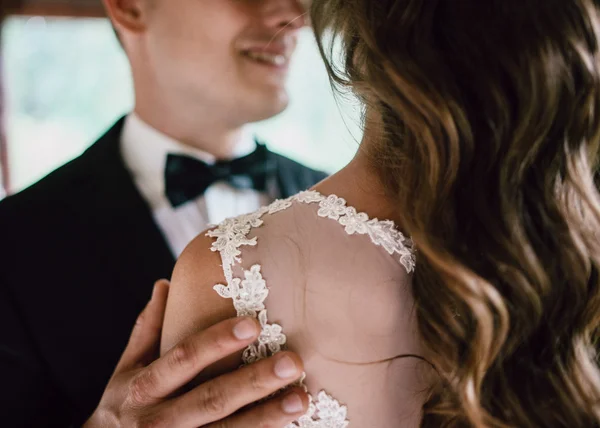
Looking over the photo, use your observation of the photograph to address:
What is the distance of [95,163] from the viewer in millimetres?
1666

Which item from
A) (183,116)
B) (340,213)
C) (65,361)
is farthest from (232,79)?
(340,213)

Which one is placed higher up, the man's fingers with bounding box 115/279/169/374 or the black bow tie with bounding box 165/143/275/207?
the black bow tie with bounding box 165/143/275/207

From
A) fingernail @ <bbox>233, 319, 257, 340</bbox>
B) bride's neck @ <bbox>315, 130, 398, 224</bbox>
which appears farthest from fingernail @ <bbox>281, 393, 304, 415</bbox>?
bride's neck @ <bbox>315, 130, 398, 224</bbox>

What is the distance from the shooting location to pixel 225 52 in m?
1.68

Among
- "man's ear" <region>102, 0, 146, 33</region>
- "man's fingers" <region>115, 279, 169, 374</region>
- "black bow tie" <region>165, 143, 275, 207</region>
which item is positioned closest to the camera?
"man's fingers" <region>115, 279, 169, 374</region>

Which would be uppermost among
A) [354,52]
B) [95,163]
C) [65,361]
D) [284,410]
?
[95,163]

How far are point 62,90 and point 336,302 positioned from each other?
310 cm

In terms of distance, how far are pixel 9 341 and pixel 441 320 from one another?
1182 mm

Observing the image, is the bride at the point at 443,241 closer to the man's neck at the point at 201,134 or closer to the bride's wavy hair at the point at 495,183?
the bride's wavy hair at the point at 495,183

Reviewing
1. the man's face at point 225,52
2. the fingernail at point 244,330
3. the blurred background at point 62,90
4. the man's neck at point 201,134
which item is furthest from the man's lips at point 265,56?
the blurred background at point 62,90

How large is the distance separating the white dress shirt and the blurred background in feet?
4.67

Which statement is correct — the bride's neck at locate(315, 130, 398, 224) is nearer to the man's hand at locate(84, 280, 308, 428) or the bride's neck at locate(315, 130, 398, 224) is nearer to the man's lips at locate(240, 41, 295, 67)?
the man's hand at locate(84, 280, 308, 428)

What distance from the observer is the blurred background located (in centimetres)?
316

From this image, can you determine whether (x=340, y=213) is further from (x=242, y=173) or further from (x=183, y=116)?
(x=183, y=116)
